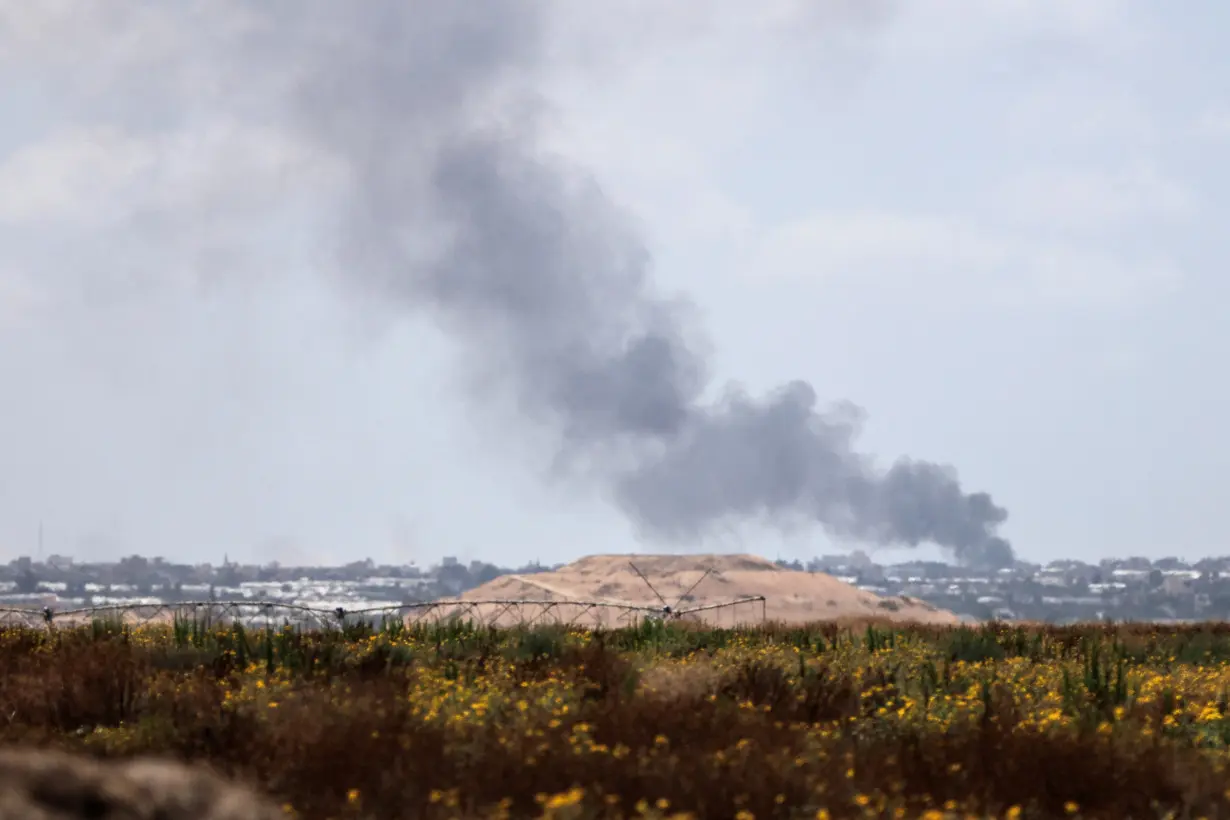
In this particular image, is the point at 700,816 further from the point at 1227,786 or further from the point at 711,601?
the point at 711,601

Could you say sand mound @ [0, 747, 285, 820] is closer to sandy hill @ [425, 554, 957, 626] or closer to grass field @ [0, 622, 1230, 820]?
grass field @ [0, 622, 1230, 820]

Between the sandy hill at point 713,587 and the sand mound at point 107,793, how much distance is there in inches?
2192

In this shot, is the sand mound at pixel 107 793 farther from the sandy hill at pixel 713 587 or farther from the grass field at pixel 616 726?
the sandy hill at pixel 713 587

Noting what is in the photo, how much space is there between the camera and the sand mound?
587cm

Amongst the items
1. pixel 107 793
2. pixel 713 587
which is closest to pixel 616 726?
pixel 107 793

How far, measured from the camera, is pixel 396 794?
8.98 m

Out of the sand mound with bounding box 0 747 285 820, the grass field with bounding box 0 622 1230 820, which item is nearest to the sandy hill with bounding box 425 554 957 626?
the grass field with bounding box 0 622 1230 820

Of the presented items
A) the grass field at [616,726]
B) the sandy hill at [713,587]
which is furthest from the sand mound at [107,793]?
the sandy hill at [713,587]

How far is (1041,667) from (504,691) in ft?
27.0

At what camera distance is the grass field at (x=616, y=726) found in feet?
29.6

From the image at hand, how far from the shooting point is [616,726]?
10906mm

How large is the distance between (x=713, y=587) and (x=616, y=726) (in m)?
65.8

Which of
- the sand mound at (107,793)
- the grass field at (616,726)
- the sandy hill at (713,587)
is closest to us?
the sand mound at (107,793)

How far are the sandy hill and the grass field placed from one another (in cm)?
4501
